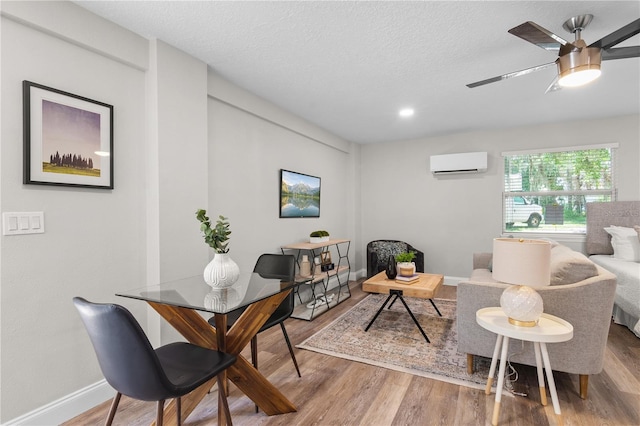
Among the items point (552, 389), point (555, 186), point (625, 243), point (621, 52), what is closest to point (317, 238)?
point (552, 389)

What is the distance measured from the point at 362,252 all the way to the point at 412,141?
2.21 metres

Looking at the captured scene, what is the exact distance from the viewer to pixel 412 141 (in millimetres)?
5613

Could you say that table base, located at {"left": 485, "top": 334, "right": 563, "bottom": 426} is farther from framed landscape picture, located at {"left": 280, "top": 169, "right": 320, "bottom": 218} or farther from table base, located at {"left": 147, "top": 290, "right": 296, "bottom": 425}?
framed landscape picture, located at {"left": 280, "top": 169, "right": 320, "bottom": 218}

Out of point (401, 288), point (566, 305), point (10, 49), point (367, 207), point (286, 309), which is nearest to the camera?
point (10, 49)

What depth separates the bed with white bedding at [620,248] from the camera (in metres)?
3.05

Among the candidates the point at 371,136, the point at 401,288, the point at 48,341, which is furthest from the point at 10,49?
Result: the point at 371,136

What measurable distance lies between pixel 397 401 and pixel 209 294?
4.60 ft

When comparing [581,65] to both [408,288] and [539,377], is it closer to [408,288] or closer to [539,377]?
[539,377]

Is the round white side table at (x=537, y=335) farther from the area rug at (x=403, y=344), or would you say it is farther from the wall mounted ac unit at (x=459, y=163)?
the wall mounted ac unit at (x=459, y=163)

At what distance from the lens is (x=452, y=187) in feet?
17.4

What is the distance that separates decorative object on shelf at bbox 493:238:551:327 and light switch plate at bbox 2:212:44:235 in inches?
106

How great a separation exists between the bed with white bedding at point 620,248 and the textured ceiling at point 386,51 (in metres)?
1.27

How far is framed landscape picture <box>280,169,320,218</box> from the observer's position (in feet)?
13.3

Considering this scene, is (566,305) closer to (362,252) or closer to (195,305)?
(195,305)
